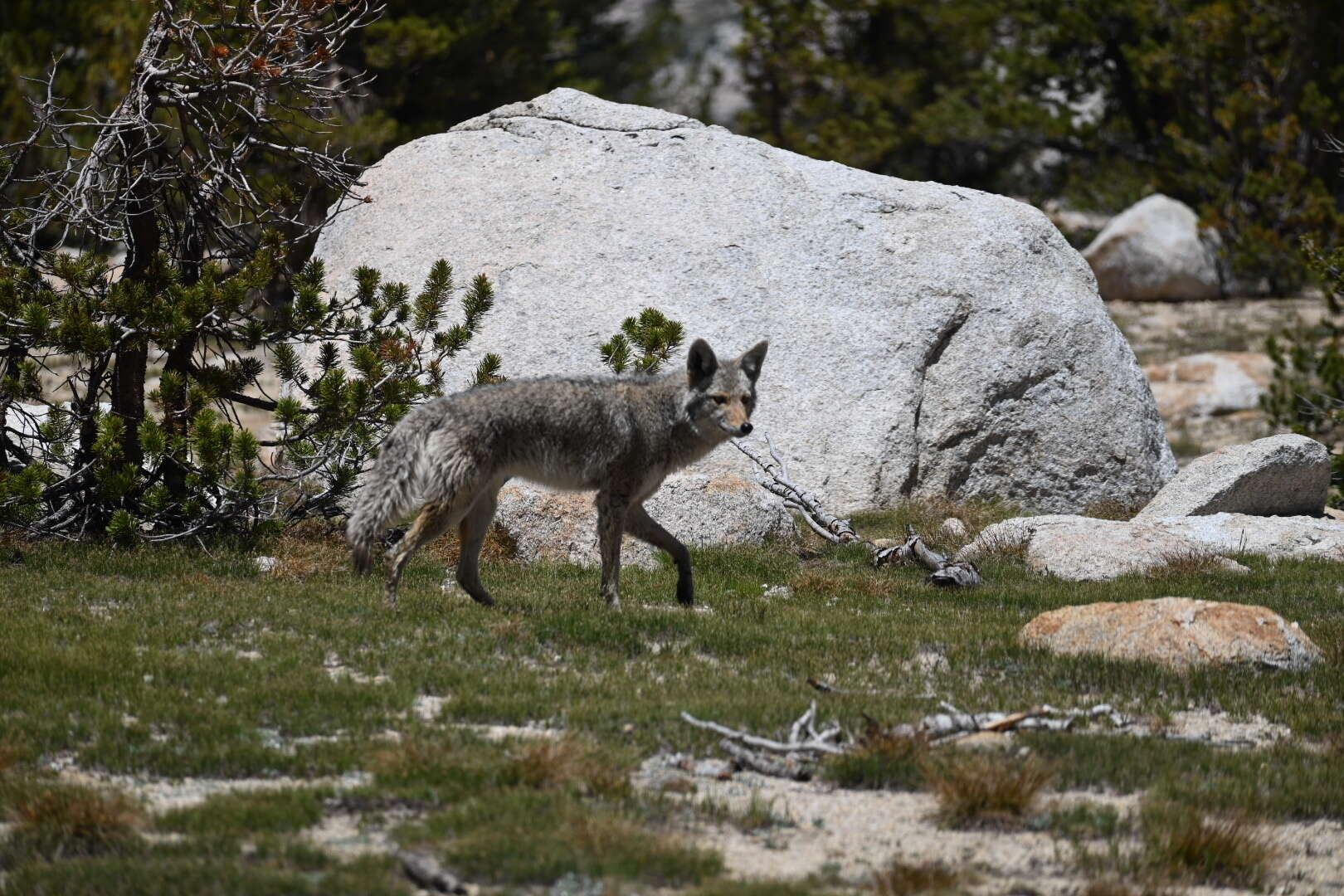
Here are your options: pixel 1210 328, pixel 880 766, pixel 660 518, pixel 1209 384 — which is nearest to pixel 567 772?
pixel 880 766

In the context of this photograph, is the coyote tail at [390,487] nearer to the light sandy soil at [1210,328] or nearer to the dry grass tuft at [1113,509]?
the dry grass tuft at [1113,509]

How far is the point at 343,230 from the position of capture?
767 inches

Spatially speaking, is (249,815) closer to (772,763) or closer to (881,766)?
(772,763)

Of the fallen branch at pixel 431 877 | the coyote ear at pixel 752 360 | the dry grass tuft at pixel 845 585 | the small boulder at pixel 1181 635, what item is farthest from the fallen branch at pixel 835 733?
the dry grass tuft at pixel 845 585

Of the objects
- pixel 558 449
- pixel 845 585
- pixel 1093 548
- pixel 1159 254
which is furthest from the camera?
pixel 1159 254

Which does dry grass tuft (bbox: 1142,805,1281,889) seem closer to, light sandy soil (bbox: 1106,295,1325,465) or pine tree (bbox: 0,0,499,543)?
pine tree (bbox: 0,0,499,543)

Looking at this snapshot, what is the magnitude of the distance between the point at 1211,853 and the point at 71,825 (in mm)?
5060

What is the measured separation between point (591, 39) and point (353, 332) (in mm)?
35879

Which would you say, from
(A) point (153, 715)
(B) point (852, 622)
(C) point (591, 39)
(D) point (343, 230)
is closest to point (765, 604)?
(B) point (852, 622)

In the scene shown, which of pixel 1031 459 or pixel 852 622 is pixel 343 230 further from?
pixel 852 622

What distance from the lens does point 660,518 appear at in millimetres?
14969

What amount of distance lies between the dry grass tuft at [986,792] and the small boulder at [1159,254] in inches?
1233

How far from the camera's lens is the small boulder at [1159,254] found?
1454 inches

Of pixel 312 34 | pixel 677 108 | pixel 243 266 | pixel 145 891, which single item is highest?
pixel 677 108
